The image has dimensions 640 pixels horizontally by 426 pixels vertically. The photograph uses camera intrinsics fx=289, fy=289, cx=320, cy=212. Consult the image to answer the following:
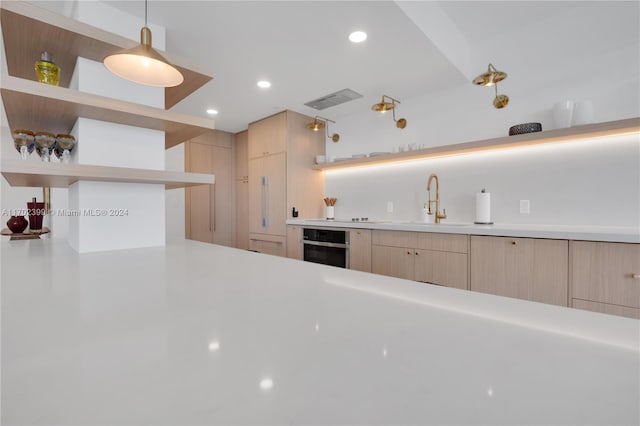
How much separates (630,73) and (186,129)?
3025 millimetres

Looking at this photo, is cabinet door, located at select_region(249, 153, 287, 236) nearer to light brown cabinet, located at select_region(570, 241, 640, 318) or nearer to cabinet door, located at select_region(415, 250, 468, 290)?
cabinet door, located at select_region(415, 250, 468, 290)

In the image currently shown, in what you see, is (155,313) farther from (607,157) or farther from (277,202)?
(277,202)

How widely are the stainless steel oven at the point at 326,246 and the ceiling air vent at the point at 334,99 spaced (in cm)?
146

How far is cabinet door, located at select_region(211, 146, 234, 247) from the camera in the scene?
4.60 m

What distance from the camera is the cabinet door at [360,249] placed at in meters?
2.72

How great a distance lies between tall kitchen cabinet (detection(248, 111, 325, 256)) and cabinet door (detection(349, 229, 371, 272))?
107 centimetres

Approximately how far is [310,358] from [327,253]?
9.03 ft

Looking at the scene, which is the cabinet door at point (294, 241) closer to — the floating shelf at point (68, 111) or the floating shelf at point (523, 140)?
the floating shelf at point (523, 140)

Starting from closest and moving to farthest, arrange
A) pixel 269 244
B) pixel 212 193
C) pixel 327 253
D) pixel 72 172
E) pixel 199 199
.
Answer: pixel 72 172 → pixel 327 253 → pixel 269 244 → pixel 199 199 → pixel 212 193

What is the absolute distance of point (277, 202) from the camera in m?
3.73

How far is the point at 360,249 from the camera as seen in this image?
2.79m

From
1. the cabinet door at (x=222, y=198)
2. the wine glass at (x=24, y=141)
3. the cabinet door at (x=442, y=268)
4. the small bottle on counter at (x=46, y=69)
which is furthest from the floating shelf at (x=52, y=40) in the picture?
the cabinet door at (x=222, y=198)

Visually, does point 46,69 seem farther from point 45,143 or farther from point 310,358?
point 310,358

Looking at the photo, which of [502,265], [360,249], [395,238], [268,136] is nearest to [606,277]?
[502,265]
